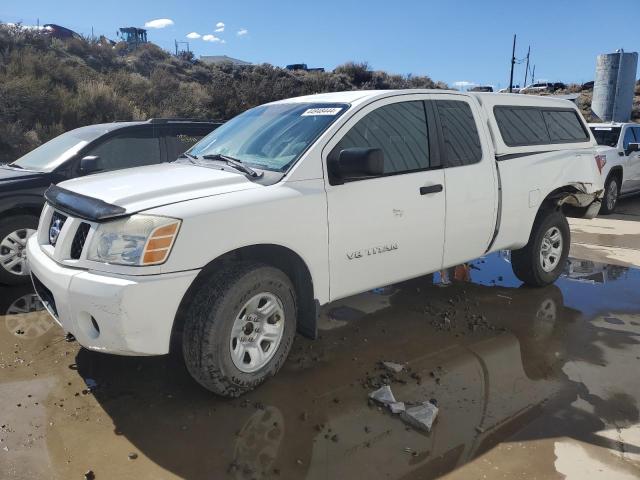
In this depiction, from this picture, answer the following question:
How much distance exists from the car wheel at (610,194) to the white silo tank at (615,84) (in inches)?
666

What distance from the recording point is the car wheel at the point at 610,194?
1093 cm

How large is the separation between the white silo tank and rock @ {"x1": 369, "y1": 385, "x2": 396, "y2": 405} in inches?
1048

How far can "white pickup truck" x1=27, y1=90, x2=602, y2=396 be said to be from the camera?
9.82 ft

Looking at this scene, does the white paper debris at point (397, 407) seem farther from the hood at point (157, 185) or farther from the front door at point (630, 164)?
the front door at point (630, 164)

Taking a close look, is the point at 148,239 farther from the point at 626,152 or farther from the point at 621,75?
the point at 621,75

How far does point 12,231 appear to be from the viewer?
5336 millimetres

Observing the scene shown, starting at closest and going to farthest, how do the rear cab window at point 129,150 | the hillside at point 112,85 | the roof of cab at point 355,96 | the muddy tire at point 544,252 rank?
the roof of cab at point 355,96 → the muddy tire at point 544,252 → the rear cab window at point 129,150 → the hillside at point 112,85

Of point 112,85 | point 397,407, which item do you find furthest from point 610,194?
point 112,85

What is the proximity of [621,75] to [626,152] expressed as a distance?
16985mm

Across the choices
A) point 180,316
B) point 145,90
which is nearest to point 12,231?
point 180,316

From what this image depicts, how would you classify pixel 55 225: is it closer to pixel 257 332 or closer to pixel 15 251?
pixel 257 332

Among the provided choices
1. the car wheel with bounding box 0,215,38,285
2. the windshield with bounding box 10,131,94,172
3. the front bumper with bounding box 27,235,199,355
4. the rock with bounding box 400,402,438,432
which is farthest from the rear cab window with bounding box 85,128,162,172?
the rock with bounding box 400,402,438,432

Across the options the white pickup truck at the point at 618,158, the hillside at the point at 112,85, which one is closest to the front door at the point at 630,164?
the white pickup truck at the point at 618,158

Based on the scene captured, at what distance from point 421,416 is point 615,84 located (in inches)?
1070
